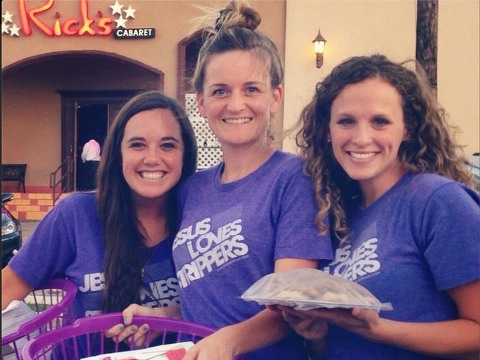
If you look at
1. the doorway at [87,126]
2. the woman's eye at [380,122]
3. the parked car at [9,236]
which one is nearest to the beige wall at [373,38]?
the parked car at [9,236]

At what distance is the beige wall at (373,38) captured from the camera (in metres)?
8.45

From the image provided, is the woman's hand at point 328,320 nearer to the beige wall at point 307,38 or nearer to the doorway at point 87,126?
the beige wall at point 307,38

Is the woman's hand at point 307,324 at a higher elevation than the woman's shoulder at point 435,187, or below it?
below

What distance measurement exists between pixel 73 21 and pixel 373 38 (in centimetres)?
597

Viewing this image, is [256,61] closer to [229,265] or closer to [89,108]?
[229,265]

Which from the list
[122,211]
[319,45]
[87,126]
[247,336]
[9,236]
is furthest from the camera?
[87,126]

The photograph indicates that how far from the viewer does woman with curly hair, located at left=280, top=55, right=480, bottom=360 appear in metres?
1.48

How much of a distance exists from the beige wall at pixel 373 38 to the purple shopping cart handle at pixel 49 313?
6394 millimetres

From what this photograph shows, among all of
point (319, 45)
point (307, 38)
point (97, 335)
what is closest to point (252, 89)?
point (97, 335)

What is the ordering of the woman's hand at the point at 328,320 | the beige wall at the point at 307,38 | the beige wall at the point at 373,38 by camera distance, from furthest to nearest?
the beige wall at the point at 307,38 < the beige wall at the point at 373,38 < the woman's hand at the point at 328,320

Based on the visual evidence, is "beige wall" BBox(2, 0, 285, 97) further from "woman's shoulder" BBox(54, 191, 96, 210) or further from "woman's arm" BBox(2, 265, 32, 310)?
"woman's arm" BBox(2, 265, 32, 310)

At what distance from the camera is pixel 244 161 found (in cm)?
199

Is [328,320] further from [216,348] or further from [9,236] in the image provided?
[9,236]

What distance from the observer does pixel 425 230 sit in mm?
1521
